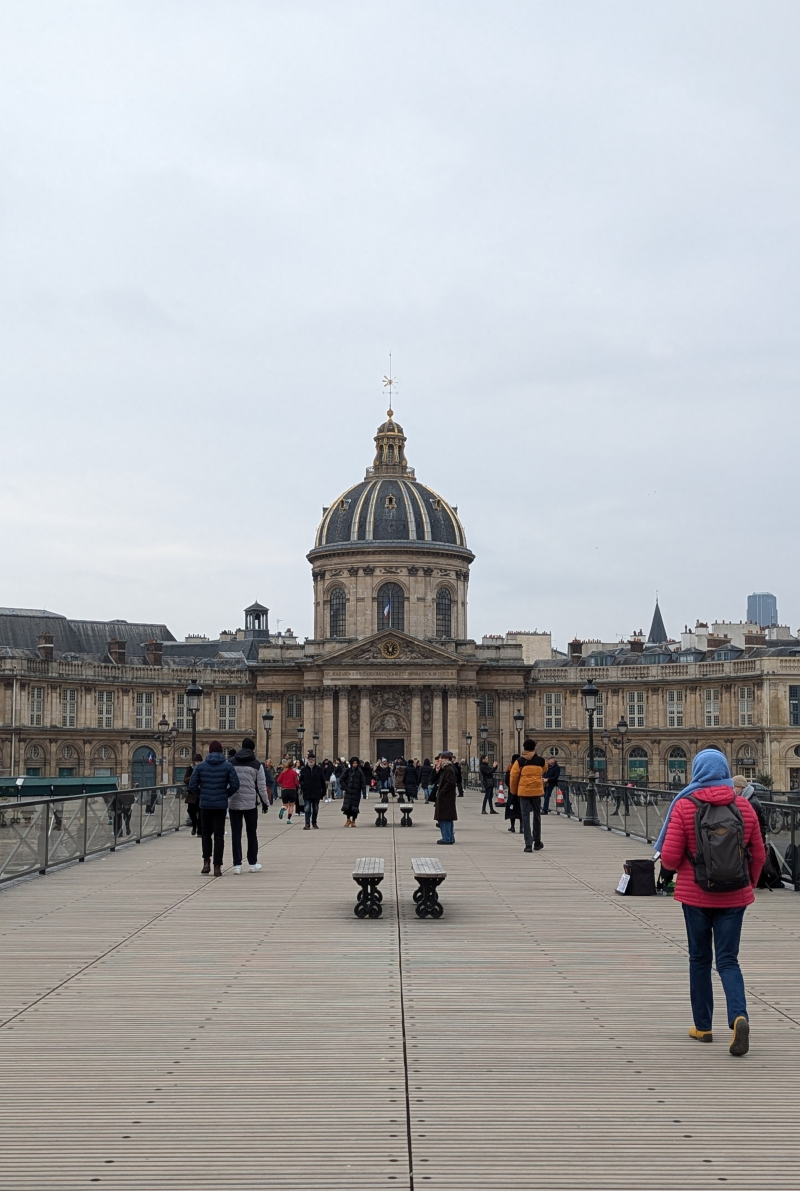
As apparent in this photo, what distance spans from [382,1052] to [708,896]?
2.50 metres

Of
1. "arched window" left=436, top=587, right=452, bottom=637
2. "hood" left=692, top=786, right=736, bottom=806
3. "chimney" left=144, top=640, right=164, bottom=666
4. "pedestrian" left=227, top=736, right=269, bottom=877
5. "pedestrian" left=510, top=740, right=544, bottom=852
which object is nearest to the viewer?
"hood" left=692, top=786, right=736, bottom=806

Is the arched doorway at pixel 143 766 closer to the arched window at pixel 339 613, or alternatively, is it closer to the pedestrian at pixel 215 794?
the arched window at pixel 339 613

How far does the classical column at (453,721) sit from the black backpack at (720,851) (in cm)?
9143

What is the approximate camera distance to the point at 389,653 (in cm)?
10106

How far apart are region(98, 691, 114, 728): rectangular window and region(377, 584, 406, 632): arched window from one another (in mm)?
20743

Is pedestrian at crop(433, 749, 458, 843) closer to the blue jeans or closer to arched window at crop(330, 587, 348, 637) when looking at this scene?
the blue jeans

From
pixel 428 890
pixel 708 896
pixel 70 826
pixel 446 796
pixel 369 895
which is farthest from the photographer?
pixel 446 796

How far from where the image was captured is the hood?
392 inches

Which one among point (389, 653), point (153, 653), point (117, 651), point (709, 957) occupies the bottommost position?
point (709, 957)

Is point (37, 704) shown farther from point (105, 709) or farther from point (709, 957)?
point (709, 957)

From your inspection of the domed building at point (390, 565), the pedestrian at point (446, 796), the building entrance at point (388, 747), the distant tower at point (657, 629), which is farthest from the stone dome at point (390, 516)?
the pedestrian at point (446, 796)

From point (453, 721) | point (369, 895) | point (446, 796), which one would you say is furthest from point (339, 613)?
point (369, 895)

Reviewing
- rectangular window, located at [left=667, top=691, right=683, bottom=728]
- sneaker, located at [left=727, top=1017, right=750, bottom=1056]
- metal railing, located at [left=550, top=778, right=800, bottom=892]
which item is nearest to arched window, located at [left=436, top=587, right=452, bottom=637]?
rectangular window, located at [left=667, top=691, right=683, bottom=728]

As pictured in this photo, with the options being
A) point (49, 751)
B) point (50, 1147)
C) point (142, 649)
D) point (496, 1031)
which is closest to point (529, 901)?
point (496, 1031)
